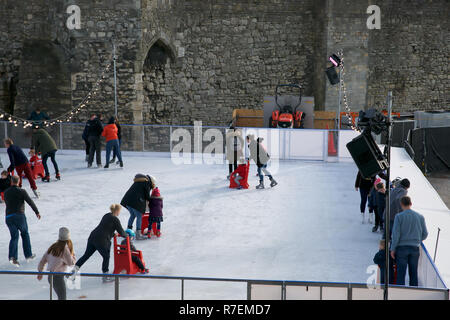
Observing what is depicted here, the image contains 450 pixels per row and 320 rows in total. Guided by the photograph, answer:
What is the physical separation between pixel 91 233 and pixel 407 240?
3.56 metres

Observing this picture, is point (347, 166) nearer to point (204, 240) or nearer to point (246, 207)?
point (246, 207)

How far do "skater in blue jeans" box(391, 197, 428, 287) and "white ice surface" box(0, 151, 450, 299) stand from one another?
38cm

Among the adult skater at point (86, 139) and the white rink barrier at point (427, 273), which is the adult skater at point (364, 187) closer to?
the white rink barrier at point (427, 273)

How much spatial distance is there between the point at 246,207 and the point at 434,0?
43.9 feet

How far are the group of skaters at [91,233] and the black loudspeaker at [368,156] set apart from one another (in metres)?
2.62

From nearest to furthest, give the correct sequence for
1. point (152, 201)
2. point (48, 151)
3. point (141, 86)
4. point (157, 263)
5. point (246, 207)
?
point (157, 263) → point (152, 201) → point (246, 207) → point (48, 151) → point (141, 86)

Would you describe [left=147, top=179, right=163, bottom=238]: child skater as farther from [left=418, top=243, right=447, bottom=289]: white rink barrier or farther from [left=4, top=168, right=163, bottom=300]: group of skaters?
[left=418, top=243, right=447, bottom=289]: white rink barrier

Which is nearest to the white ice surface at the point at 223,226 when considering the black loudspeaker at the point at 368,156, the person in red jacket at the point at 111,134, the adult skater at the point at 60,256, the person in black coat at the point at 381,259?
the person in red jacket at the point at 111,134

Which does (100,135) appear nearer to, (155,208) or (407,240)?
→ (155,208)

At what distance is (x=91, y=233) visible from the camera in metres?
7.98

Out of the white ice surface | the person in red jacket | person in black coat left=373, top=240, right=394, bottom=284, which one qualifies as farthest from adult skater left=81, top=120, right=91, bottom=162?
person in black coat left=373, top=240, right=394, bottom=284

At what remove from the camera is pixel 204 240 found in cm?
990
